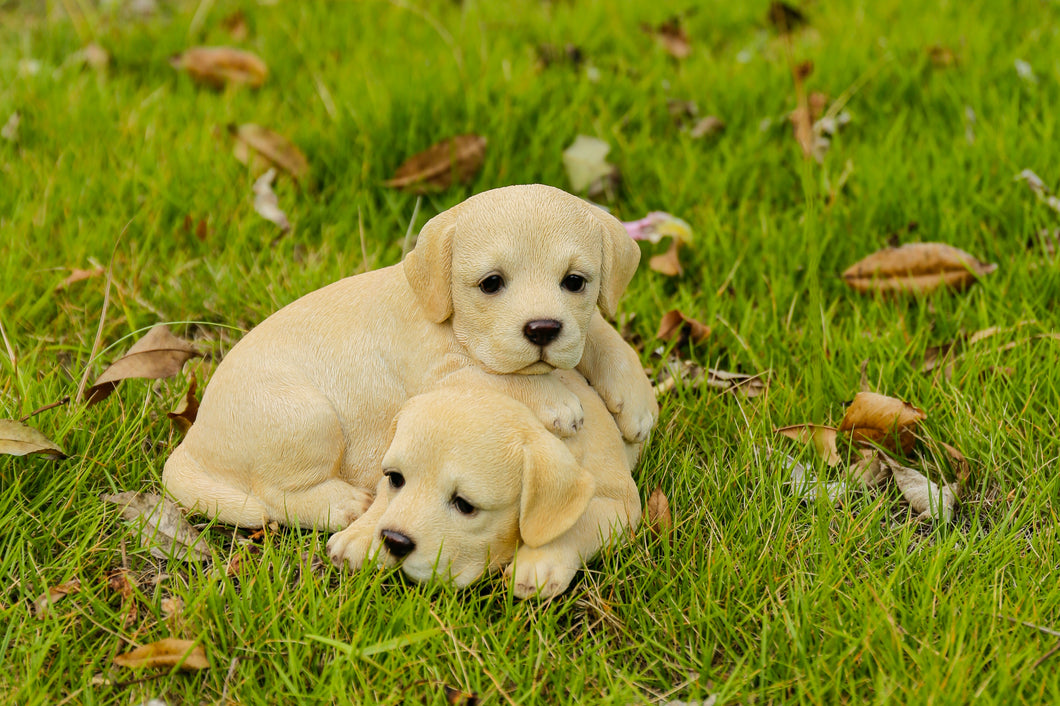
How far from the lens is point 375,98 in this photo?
5.12m

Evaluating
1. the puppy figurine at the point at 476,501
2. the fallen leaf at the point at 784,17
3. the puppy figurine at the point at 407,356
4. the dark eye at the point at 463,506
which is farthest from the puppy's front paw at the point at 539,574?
the fallen leaf at the point at 784,17

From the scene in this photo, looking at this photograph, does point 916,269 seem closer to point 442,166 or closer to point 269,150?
point 442,166

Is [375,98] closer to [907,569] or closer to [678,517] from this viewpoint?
[678,517]

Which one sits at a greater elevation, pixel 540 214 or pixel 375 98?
pixel 540 214

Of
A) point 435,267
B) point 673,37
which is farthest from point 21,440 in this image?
point 673,37

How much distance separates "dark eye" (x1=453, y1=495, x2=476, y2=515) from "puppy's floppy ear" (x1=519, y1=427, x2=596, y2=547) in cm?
13

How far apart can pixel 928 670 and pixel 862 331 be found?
1766 millimetres

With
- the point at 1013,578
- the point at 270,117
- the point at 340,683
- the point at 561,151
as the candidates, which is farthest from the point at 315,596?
the point at 270,117

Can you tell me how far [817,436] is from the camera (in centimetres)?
349

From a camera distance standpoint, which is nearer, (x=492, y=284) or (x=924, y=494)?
(x=492, y=284)

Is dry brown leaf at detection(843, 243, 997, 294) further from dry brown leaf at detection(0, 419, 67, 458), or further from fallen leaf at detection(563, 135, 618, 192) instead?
dry brown leaf at detection(0, 419, 67, 458)

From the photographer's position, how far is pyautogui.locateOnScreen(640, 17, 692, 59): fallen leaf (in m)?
6.20

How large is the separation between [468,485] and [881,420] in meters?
1.57

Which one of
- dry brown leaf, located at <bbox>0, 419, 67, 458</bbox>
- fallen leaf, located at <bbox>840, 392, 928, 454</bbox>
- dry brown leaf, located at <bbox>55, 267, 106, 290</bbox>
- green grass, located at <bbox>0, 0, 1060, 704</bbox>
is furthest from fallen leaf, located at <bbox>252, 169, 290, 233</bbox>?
fallen leaf, located at <bbox>840, 392, 928, 454</bbox>
